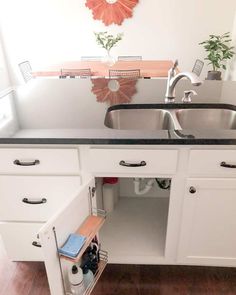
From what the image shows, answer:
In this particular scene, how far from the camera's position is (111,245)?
1311 mm

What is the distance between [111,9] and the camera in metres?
4.15

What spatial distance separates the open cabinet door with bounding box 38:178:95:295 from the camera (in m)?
0.77

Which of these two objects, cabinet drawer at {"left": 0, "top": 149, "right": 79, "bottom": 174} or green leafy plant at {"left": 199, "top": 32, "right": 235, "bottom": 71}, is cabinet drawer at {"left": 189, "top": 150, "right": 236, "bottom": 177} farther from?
green leafy plant at {"left": 199, "top": 32, "right": 235, "bottom": 71}

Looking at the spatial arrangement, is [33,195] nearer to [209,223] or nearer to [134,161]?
[134,161]

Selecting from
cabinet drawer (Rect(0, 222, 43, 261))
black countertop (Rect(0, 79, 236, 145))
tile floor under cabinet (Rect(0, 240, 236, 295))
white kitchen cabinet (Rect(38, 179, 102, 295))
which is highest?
black countertop (Rect(0, 79, 236, 145))

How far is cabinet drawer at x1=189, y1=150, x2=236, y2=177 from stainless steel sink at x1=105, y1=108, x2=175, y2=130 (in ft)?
1.10

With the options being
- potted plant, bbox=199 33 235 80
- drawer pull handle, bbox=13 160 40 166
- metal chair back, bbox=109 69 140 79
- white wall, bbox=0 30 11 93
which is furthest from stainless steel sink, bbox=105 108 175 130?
white wall, bbox=0 30 11 93

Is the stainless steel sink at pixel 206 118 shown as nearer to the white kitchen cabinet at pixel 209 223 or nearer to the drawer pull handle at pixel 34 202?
the white kitchen cabinet at pixel 209 223

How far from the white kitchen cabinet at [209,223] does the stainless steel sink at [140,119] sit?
0.39 meters

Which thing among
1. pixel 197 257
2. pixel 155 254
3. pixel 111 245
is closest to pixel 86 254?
pixel 111 245

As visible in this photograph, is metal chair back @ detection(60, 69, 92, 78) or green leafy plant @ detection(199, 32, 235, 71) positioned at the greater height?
green leafy plant @ detection(199, 32, 235, 71)

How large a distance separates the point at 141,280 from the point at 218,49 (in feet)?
12.8

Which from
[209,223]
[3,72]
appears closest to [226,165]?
[209,223]

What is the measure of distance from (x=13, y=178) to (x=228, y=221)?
1.01 metres
